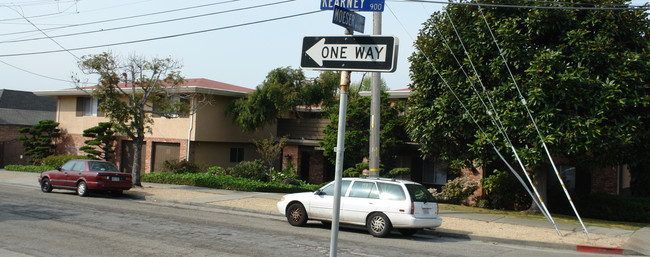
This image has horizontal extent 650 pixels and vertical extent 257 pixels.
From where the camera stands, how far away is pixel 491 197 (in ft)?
68.3

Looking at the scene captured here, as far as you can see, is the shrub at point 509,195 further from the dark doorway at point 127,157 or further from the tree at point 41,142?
the tree at point 41,142

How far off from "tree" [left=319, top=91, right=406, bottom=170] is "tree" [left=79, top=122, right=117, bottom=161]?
44.5 ft

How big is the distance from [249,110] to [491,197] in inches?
491

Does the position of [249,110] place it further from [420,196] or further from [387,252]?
[387,252]

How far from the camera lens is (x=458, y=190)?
69.9 feet

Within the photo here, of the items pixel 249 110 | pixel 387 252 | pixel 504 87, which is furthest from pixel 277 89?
pixel 387 252

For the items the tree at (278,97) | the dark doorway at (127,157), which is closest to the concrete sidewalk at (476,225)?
the tree at (278,97)

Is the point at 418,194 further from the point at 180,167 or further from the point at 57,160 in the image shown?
the point at 57,160

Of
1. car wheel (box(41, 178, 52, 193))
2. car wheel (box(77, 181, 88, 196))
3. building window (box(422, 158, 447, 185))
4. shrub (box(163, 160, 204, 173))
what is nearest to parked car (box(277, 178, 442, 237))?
car wheel (box(77, 181, 88, 196))

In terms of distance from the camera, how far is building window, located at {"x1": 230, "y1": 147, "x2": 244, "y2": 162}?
31422 mm

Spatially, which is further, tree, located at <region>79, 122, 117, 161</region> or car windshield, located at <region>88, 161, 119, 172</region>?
tree, located at <region>79, 122, 117, 161</region>

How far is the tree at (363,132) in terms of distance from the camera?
23.0m

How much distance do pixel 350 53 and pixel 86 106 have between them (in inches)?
1261

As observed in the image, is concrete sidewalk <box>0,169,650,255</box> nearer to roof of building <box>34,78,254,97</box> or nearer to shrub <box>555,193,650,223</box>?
shrub <box>555,193,650,223</box>
